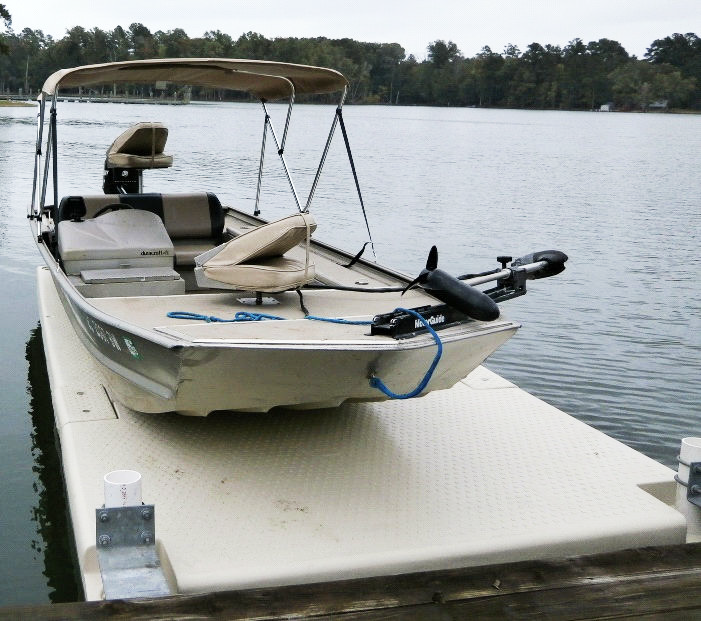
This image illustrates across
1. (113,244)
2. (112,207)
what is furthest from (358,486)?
(112,207)

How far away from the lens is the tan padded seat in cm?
704

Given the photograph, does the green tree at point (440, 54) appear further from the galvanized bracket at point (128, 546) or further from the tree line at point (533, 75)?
the galvanized bracket at point (128, 546)

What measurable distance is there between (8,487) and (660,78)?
113 metres

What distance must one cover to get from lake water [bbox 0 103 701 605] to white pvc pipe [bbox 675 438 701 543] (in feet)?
6.06

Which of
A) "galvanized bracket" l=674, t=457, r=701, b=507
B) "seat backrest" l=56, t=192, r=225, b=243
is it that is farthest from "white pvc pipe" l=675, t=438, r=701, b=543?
"seat backrest" l=56, t=192, r=225, b=243

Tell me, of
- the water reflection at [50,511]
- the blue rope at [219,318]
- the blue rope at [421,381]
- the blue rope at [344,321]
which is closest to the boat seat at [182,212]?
the water reflection at [50,511]

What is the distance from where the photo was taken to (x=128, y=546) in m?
3.20

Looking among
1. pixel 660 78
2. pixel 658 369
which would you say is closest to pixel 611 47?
pixel 660 78

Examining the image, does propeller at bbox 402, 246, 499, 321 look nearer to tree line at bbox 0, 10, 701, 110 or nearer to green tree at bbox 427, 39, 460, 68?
tree line at bbox 0, 10, 701, 110

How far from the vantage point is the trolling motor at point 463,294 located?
3670 millimetres

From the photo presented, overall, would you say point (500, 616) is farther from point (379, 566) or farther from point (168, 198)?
point (168, 198)

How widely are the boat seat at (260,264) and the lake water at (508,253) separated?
148 centimetres

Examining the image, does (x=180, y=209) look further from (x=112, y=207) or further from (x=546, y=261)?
(x=546, y=261)

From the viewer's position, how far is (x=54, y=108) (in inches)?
199
